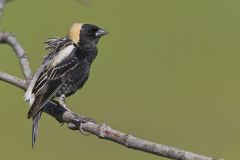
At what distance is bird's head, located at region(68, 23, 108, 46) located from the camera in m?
4.21

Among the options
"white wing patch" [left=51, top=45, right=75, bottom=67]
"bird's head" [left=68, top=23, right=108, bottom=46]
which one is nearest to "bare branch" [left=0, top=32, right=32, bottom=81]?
"white wing patch" [left=51, top=45, right=75, bottom=67]

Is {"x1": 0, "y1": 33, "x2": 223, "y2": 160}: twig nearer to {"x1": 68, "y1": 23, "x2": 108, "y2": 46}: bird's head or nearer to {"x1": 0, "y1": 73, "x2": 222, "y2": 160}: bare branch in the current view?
{"x1": 0, "y1": 73, "x2": 222, "y2": 160}: bare branch

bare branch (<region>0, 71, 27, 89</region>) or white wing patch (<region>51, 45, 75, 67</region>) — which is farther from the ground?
white wing patch (<region>51, 45, 75, 67</region>)

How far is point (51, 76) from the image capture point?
13.3 feet

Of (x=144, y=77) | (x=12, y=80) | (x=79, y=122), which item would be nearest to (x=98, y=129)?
(x=79, y=122)

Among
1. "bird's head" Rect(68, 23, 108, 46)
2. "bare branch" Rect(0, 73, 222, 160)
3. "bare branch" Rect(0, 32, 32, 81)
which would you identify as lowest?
"bare branch" Rect(0, 73, 222, 160)

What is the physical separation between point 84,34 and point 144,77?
3632 millimetres

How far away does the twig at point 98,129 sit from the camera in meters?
2.94

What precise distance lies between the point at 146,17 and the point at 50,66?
5026mm

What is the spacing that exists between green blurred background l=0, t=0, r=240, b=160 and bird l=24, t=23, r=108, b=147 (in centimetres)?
217

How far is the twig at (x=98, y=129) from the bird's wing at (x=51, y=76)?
0.06 m

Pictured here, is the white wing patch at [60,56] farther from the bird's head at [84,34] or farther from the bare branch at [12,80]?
the bare branch at [12,80]

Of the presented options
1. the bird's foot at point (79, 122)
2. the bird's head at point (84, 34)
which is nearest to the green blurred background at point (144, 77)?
the bird's head at point (84, 34)

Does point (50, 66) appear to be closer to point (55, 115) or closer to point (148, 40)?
point (55, 115)
